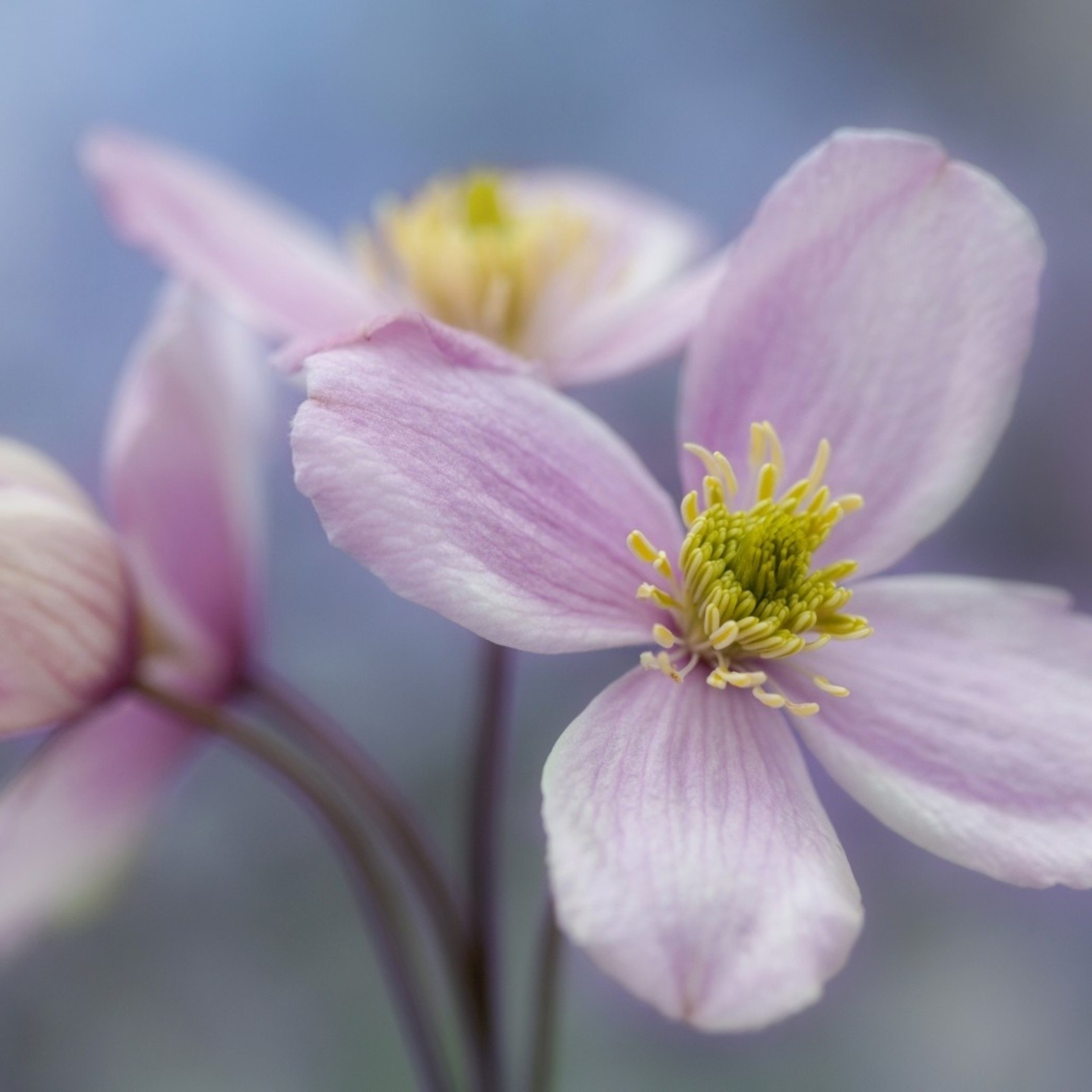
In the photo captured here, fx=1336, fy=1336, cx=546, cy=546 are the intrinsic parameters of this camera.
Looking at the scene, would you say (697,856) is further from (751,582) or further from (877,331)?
(877,331)

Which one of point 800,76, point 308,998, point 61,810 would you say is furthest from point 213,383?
point 800,76

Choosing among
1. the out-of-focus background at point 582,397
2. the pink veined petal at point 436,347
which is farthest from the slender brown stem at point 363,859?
the out-of-focus background at point 582,397

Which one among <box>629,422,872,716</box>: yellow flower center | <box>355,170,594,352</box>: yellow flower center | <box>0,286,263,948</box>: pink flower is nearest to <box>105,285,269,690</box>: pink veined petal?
<box>0,286,263,948</box>: pink flower

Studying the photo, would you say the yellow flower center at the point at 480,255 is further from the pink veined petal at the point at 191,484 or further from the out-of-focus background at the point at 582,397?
the out-of-focus background at the point at 582,397

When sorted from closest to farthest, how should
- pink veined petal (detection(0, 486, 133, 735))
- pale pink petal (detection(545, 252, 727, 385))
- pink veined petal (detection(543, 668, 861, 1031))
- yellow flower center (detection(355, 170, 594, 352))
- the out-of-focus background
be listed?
pink veined petal (detection(543, 668, 861, 1031)), pink veined petal (detection(0, 486, 133, 735)), pale pink petal (detection(545, 252, 727, 385)), yellow flower center (detection(355, 170, 594, 352)), the out-of-focus background

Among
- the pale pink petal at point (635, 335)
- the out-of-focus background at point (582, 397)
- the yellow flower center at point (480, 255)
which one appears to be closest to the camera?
the pale pink petal at point (635, 335)

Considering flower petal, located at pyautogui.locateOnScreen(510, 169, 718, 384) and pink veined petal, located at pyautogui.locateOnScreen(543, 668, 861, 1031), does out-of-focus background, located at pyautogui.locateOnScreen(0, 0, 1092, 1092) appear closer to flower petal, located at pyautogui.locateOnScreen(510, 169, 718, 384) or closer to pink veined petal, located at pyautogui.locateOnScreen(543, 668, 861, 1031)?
flower petal, located at pyautogui.locateOnScreen(510, 169, 718, 384)

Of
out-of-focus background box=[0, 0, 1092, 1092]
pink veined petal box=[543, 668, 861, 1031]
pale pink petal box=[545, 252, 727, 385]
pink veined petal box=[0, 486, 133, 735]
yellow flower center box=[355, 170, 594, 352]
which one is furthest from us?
out-of-focus background box=[0, 0, 1092, 1092]
